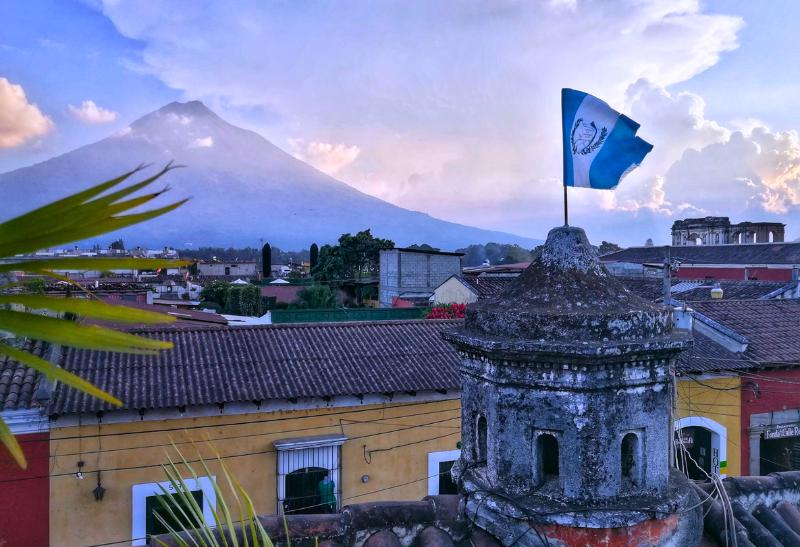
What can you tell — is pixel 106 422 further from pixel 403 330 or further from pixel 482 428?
pixel 482 428

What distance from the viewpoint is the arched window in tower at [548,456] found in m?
4.07

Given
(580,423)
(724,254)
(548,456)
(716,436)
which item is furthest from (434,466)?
(724,254)

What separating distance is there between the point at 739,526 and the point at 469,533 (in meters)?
2.07

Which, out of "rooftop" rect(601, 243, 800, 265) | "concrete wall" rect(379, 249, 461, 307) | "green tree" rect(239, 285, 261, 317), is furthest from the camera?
"rooftop" rect(601, 243, 800, 265)

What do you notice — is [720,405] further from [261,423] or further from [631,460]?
[631,460]

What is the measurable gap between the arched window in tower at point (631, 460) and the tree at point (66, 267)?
3.53 m

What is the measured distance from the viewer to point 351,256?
50062 mm

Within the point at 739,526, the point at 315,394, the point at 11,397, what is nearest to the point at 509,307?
the point at 739,526

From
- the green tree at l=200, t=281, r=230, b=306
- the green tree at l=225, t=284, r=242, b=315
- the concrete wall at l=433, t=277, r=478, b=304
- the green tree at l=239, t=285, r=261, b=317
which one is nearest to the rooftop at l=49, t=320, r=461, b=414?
the concrete wall at l=433, t=277, r=478, b=304

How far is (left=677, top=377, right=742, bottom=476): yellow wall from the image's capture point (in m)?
15.1

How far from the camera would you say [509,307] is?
4148 millimetres

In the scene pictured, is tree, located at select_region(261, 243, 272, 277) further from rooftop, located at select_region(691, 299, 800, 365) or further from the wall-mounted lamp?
the wall-mounted lamp

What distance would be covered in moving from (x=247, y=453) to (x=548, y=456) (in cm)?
910

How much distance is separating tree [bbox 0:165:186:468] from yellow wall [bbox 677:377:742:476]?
15.9 m
